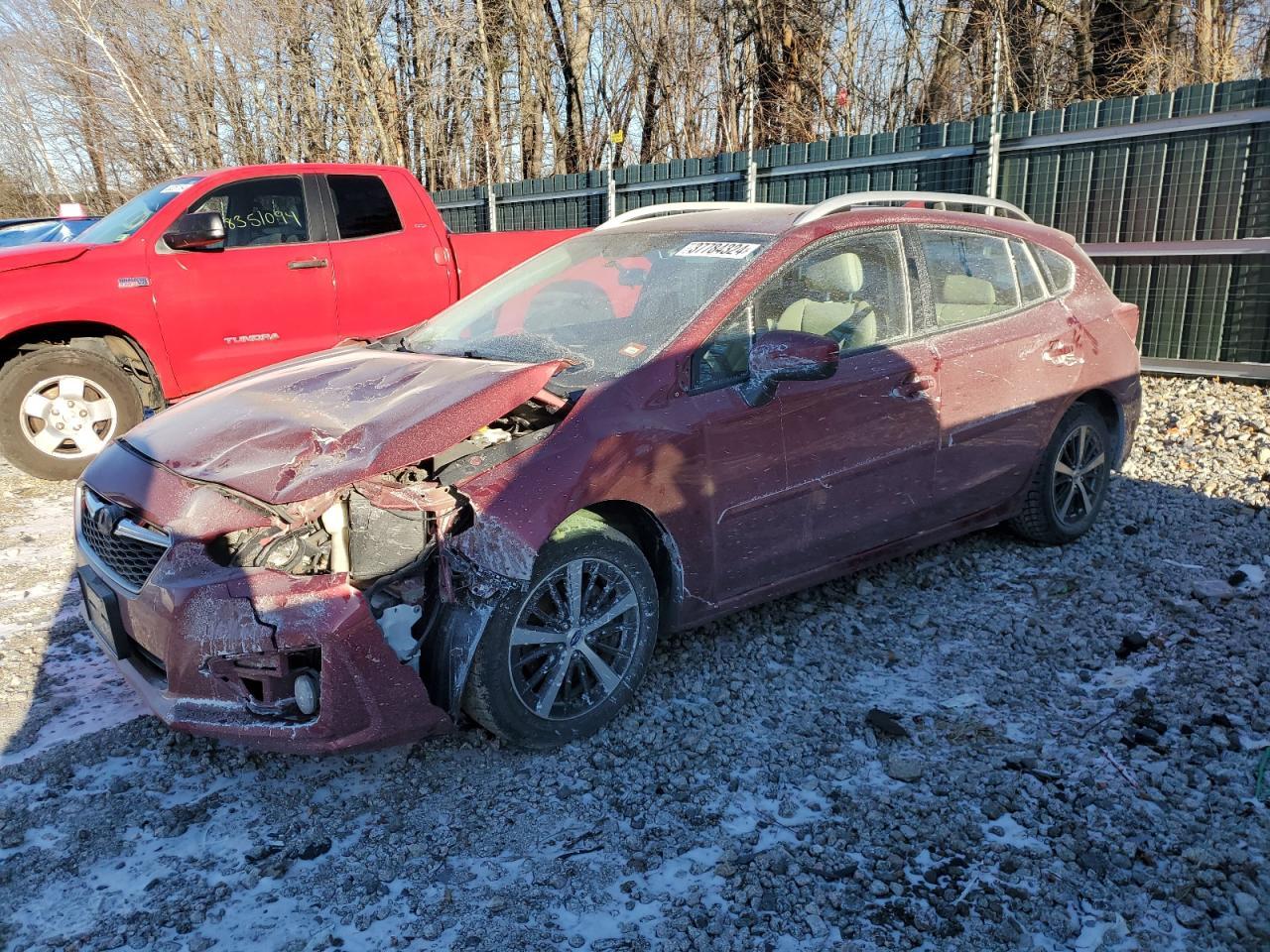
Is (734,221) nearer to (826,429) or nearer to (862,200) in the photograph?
(862,200)

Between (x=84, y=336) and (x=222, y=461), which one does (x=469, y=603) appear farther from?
(x=84, y=336)

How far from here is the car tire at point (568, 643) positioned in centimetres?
298

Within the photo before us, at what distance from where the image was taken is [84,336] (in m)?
6.33

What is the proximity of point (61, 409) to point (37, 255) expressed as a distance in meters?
0.97

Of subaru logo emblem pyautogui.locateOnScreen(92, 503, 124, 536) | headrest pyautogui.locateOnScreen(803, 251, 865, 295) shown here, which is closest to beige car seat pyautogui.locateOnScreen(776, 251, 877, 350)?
headrest pyautogui.locateOnScreen(803, 251, 865, 295)

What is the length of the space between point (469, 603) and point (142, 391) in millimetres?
4632

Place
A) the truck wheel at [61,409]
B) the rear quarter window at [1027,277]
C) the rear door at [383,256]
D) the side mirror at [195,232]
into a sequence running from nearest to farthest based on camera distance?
the rear quarter window at [1027,277]
the truck wheel at [61,409]
the side mirror at [195,232]
the rear door at [383,256]

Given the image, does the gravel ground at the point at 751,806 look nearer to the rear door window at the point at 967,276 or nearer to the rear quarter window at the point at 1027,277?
the rear door window at the point at 967,276

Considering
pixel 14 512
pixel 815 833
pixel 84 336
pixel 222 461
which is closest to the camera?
pixel 815 833

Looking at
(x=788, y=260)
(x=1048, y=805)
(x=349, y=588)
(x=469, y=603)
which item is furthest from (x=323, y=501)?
(x=1048, y=805)

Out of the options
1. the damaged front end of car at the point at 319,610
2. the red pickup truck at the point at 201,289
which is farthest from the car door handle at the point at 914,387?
the red pickup truck at the point at 201,289

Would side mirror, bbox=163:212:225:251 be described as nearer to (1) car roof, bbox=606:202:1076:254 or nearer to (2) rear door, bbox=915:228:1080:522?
(1) car roof, bbox=606:202:1076:254

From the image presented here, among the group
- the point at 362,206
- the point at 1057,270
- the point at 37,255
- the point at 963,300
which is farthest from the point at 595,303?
the point at 37,255

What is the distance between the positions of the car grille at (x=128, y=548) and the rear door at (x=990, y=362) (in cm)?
306
